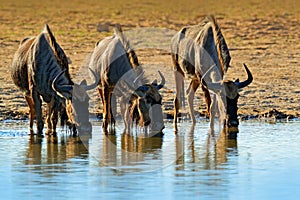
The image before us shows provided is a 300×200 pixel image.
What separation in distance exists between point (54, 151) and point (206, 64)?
3.30 m

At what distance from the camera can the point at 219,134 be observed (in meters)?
12.6

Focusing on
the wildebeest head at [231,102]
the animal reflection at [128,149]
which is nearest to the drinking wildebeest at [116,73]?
the animal reflection at [128,149]

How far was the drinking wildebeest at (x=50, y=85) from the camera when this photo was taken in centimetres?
1215

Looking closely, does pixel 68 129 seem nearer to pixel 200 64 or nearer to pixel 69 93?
pixel 69 93

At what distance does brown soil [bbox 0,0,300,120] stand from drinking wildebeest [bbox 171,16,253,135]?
41.9 inches

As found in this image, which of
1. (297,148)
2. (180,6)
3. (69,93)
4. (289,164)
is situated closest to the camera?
(289,164)

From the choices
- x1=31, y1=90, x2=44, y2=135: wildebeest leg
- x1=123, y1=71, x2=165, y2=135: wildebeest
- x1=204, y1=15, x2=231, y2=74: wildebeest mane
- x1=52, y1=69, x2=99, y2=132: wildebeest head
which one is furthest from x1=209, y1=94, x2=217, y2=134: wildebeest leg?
x1=31, y1=90, x2=44, y2=135: wildebeest leg

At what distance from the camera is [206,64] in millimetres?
13414

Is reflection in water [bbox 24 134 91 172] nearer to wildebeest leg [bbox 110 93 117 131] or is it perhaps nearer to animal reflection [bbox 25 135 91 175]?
animal reflection [bbox 25 135 91 175]

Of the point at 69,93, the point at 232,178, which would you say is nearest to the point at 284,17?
the point at 69,93

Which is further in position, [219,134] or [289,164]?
[219,134]

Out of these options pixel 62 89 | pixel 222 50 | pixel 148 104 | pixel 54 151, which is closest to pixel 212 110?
pixel 222 50

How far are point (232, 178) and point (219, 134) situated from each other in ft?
11.3

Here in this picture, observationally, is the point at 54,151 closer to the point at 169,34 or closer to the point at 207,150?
the point at 207,150
